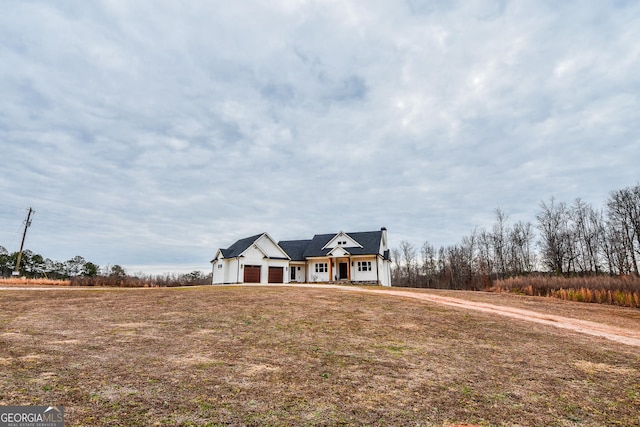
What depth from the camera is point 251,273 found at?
3609 cm

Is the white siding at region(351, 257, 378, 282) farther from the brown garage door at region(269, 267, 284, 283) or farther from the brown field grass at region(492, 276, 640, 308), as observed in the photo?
the brown field grass at region(492, 276, 640, 308)

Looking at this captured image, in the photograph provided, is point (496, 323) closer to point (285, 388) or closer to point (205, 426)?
point (285, 388)

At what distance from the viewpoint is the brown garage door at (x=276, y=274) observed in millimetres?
37156

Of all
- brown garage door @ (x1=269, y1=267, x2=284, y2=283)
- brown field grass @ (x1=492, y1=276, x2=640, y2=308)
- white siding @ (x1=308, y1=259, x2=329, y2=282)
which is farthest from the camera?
white siding @ (x1=308, y1=259, x2=329, y2=282)

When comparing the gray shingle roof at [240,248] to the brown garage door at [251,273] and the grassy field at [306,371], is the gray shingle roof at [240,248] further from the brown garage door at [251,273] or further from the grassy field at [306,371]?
the grassy field at [306,371]

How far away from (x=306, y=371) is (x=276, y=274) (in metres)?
32.0

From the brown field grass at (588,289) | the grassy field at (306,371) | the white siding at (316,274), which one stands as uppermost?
the white siding at (316,274)

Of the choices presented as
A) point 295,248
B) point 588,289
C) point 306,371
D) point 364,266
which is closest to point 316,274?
point 295,248

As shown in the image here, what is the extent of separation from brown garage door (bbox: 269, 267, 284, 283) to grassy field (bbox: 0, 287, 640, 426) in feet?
85.9

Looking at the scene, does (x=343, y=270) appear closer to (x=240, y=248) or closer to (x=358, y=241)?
(x=358, y=241)

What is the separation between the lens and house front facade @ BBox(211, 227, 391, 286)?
36375 mm

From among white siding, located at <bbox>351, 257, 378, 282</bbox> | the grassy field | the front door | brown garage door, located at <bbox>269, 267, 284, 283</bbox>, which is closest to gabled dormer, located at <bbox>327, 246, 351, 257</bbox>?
white siding, located at <bbox>351, 257, 378, 282</bbox>

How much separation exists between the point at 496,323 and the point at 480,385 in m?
6.71

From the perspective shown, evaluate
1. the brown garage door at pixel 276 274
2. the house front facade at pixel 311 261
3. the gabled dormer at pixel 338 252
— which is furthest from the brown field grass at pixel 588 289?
the brown garage door at pixel 276 274
